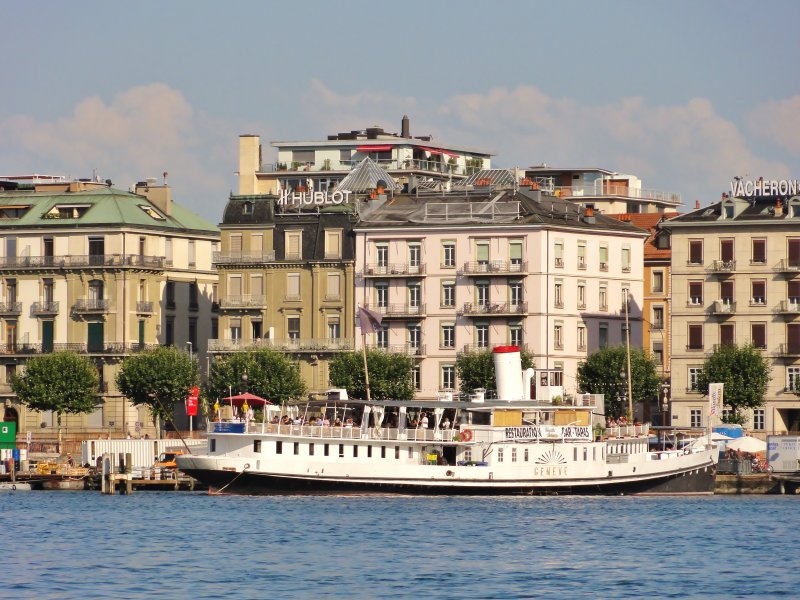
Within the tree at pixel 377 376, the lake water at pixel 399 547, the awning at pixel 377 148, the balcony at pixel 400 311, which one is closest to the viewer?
the lake water at pixel 399 547

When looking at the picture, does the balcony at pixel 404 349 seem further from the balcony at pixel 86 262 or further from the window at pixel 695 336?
the balcony at pixel 86 262

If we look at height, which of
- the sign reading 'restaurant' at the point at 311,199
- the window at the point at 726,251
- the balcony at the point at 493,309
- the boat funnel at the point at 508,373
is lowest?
the boat funnel at the point at 508,373

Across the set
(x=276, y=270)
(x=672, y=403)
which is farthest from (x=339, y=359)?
(x=672, y=403)

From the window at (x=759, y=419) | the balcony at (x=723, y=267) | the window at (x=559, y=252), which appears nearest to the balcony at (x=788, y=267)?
the balcony at (x=723, y=267)

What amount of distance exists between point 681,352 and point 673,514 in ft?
129

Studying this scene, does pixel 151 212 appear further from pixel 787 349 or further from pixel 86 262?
pixel 787 349

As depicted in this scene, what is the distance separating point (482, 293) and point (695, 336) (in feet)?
40.6

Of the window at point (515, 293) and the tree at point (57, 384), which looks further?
the tree at point (57, 384)

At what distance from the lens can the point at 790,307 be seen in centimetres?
12506

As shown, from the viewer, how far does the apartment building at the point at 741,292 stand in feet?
412

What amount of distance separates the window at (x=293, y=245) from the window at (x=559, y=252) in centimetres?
1522

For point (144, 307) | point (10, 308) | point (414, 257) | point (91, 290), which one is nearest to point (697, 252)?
point (414, 257)

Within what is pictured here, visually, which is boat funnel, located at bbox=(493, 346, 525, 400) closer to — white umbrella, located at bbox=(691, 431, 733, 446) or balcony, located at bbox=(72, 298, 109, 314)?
white umbrella, located at bbox=(691, 431, 733, 446)

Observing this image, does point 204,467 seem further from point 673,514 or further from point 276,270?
point 276,270
